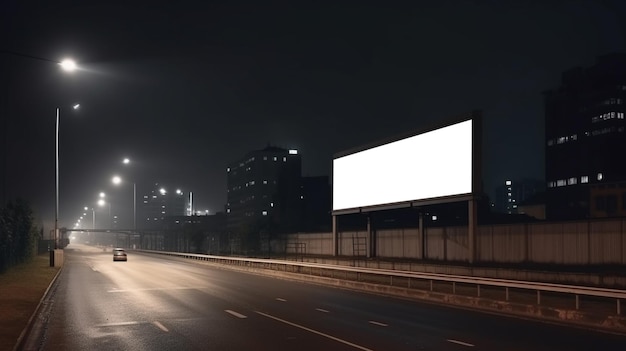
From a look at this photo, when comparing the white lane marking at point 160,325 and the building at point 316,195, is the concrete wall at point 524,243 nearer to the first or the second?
the white lane marking at point 160,325

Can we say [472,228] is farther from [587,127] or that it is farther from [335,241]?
[587,127]

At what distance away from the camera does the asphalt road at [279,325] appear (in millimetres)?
14133

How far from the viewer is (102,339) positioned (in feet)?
49.0

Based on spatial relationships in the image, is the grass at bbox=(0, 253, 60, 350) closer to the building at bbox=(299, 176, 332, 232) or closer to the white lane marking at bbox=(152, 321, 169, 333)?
the white lane marking at bbox=(152, 321, 169, 333)

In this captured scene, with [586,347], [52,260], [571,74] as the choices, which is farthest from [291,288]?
[571,74]

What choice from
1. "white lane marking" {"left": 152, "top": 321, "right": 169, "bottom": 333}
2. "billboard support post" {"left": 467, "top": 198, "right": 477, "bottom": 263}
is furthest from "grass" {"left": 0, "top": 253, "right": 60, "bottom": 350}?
"billboard support post" {"left": 467, "top": 198, "right": 477, "bottom": 263}

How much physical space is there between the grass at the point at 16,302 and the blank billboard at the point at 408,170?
2202 cm

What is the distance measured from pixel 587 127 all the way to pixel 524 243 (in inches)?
4110

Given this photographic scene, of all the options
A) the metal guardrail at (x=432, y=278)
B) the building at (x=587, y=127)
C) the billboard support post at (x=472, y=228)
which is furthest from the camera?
the building at (x=587, y=127)

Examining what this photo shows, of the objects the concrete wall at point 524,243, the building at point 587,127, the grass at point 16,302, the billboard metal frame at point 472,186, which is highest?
the building at point 587,127

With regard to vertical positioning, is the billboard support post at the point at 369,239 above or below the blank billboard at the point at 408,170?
below

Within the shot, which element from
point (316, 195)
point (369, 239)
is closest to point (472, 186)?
point (369, 239)

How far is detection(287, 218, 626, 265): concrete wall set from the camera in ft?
95.9

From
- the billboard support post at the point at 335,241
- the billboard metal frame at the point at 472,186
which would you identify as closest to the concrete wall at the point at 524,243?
the billboard metal frame at the point at 472,186
